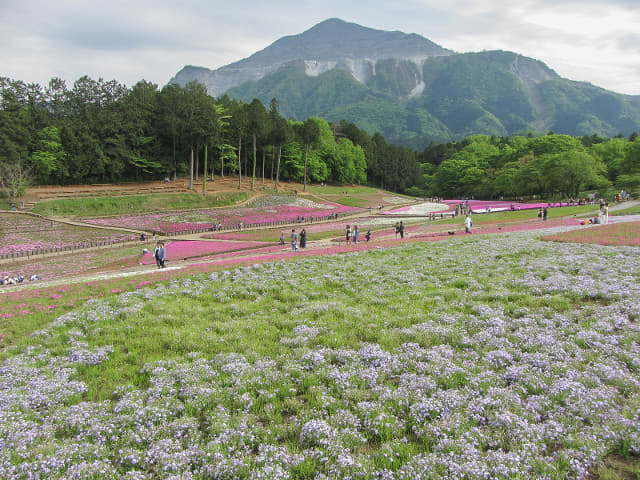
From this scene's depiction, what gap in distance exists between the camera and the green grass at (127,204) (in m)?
61.8

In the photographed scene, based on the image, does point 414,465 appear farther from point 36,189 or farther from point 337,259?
point 36,189

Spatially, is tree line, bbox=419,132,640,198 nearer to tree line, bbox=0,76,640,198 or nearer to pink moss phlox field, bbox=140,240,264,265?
tree line, bbox=0,76,640,198

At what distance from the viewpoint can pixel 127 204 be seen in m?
68.2

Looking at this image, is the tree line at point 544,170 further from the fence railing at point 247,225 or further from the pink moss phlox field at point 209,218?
the fence railing at point 247,225

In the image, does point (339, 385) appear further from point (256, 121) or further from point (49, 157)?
point (49, 157)

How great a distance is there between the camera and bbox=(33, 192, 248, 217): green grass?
61812 millimetres

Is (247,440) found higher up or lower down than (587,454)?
lower down

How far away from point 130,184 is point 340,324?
89885mm

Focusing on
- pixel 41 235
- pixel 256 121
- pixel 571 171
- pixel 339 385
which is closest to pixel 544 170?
pixel 571 171

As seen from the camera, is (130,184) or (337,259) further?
(130,184)

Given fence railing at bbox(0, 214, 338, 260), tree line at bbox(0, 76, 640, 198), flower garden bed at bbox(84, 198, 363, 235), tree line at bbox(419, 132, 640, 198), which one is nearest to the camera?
fence railing at bbox(0, 214, 338, 260)

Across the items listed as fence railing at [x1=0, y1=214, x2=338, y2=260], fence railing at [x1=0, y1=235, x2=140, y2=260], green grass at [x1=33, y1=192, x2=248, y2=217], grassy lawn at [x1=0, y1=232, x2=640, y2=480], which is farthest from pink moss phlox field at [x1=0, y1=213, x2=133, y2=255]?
grassy lawn at [x1=0, y1=232, x2=640, y2=480]

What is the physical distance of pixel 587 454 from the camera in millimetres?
6508

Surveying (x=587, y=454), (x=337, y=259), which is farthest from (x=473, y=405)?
(x=337, y=259)
